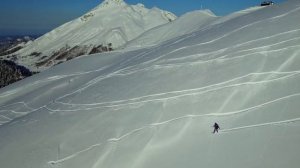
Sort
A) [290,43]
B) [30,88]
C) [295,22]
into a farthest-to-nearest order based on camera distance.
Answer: [30,88] → [295,22] → [290,43]

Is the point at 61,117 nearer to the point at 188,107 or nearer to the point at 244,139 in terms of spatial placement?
the point at 188,107

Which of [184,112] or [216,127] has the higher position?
[184,112]

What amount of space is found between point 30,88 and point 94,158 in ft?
69.9

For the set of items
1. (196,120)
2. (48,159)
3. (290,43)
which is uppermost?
(290,43)

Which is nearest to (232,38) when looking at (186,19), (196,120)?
(196,120)

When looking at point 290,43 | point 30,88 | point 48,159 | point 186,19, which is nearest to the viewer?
point 48,159

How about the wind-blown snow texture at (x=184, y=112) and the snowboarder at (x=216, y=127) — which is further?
the snowboarder at (x=216, y=127)

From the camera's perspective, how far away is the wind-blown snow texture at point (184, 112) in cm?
1794

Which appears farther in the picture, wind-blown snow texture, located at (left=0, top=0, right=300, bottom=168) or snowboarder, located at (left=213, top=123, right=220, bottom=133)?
snowboarder, located at (left=213, top=123, right=220, bottom=133)

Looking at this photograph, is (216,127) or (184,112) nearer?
(216,127)

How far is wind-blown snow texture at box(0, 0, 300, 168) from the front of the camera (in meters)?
17.9

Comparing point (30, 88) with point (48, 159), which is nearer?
point (48, 159)

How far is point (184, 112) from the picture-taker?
21438 mm

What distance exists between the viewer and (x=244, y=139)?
18016mm
